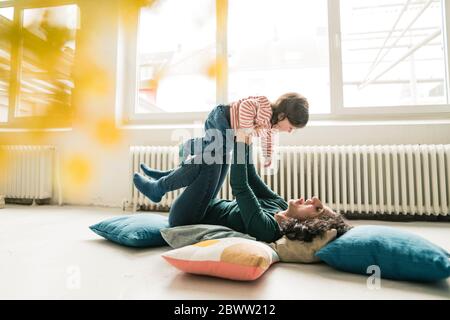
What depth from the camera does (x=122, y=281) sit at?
87 cm

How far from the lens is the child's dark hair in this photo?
133 centimetres

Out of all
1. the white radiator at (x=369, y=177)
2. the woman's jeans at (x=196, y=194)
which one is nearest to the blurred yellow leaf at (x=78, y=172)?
the white radiator at (x=369, y=177)

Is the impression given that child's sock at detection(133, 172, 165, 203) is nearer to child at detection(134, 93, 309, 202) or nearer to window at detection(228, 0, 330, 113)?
child at detection(134, 93, 309, 202)

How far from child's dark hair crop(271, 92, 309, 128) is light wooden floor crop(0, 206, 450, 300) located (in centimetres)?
64

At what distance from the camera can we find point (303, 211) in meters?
1.12

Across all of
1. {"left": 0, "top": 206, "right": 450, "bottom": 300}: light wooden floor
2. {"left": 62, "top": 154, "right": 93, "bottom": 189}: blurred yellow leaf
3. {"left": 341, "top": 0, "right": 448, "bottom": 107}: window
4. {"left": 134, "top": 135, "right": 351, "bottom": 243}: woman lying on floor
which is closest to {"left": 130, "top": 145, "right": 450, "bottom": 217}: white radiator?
{"left": 341, "top": 0, "right": 448, "bottom": 107}: window

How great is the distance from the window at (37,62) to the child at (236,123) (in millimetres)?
844

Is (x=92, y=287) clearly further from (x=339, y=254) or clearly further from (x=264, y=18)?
(x=264, y=18)

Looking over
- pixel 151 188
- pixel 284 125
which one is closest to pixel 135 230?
pixel 151 188

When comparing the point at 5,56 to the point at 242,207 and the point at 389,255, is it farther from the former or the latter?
the point at 389,255

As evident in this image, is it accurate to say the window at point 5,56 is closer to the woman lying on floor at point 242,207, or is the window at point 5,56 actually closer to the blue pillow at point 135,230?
the woman lying on floor at point 242,207

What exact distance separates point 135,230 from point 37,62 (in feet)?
3.13

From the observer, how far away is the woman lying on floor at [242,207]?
1.06 metres
